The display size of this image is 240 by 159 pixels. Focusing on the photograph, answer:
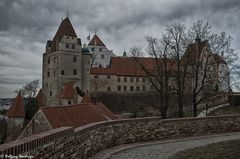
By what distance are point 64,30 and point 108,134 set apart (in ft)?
185

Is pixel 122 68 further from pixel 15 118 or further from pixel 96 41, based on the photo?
pixel 15 118

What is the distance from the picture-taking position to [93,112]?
25.0 meters

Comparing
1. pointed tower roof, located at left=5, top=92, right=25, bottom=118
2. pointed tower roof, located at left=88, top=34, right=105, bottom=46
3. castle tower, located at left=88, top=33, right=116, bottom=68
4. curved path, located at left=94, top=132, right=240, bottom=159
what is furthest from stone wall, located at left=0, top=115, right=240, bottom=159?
pointed tower roof, located at left=88, top=34, right=105, bottom=46

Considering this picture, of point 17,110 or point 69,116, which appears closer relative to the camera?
point 69,116

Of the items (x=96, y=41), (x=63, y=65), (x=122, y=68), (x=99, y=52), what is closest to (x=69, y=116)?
(x=63, y=65)

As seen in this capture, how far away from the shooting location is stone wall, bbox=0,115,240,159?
5456mm

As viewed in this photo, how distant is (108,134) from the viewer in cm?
1167

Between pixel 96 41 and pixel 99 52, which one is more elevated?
pixel 96 41

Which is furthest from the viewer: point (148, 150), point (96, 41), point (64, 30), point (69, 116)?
point (96, 41)

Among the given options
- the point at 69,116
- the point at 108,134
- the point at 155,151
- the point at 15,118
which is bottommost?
the point at 15,118

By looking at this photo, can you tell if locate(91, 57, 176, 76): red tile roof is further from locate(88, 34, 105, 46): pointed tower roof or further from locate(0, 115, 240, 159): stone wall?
locate(0, 115, 240, 159): stone wall

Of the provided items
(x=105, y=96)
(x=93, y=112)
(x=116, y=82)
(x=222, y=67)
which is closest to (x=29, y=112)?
(x=105, y=96)

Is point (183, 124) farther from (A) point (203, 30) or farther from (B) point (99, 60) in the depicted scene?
(B) point (99, 60)

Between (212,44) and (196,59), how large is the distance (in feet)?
10.3
